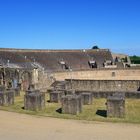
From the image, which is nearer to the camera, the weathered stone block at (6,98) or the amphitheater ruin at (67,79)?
the amphitheater ruin at (67,79)

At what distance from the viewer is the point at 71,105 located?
18.3m

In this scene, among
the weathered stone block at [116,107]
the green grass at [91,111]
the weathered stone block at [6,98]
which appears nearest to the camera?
the green grass at [91,111]

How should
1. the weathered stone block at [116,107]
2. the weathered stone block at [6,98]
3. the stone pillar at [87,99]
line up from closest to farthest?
1. the weathered stone block at [116,107]
2. the weathered stone block at [6,98]
3. the stone pillar at [87,99]

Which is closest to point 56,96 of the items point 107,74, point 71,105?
point 71,105

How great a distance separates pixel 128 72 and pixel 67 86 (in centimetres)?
1990

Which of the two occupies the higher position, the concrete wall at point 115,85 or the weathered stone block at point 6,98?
the concrete wall at point 115,85

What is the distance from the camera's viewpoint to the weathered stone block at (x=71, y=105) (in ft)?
59.5

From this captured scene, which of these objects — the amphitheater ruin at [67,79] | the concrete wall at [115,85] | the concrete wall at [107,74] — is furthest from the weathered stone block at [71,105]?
the concrete wall at [107,74]

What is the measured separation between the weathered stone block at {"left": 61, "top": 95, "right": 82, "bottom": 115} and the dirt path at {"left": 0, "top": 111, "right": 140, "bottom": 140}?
162 centimetres

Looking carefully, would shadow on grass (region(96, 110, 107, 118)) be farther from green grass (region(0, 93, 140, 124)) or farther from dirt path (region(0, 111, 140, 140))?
dirt path (region(0, 111, 140, 140))

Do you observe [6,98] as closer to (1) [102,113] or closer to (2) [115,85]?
(1) [102,113]

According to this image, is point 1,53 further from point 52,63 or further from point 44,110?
point 44,110

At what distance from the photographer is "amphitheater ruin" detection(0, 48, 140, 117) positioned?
19578mm

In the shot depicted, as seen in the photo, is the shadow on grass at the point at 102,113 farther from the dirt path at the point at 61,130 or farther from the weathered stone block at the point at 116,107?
the dirt path at the point at 61,130
